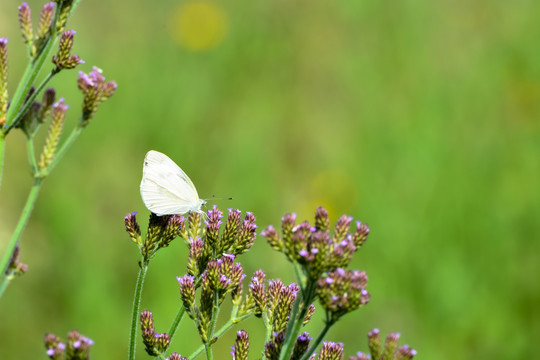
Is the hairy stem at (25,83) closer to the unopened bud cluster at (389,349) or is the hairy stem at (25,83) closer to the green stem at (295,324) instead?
the green stem at (295,324)

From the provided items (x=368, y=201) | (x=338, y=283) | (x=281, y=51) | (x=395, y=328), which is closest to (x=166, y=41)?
(x=281, y=51)

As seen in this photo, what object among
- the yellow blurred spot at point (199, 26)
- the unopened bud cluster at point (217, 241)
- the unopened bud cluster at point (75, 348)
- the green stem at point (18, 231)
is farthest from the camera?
the yellow blurred spot at point (199, 26)

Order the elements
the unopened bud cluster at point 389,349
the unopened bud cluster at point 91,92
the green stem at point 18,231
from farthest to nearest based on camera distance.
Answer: the unopened bud cluster at point 91,92, the green stem at point 18,231, the unopened bud cluster at point 389,349

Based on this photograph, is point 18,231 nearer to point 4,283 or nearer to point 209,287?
point 4,283

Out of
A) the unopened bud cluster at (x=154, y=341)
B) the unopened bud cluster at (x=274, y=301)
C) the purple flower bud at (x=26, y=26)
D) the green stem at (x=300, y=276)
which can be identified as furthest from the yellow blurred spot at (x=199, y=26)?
the green stem at (x=300, y=276)

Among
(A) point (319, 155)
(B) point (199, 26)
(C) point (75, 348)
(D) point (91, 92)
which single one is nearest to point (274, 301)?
(C) point (75, 348)

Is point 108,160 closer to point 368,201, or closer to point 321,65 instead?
point 368,201

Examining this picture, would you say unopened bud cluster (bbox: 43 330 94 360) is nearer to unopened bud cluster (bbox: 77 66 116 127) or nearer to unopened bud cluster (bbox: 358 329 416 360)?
unopened bud cluster (bbox: 358 329 416 360)
